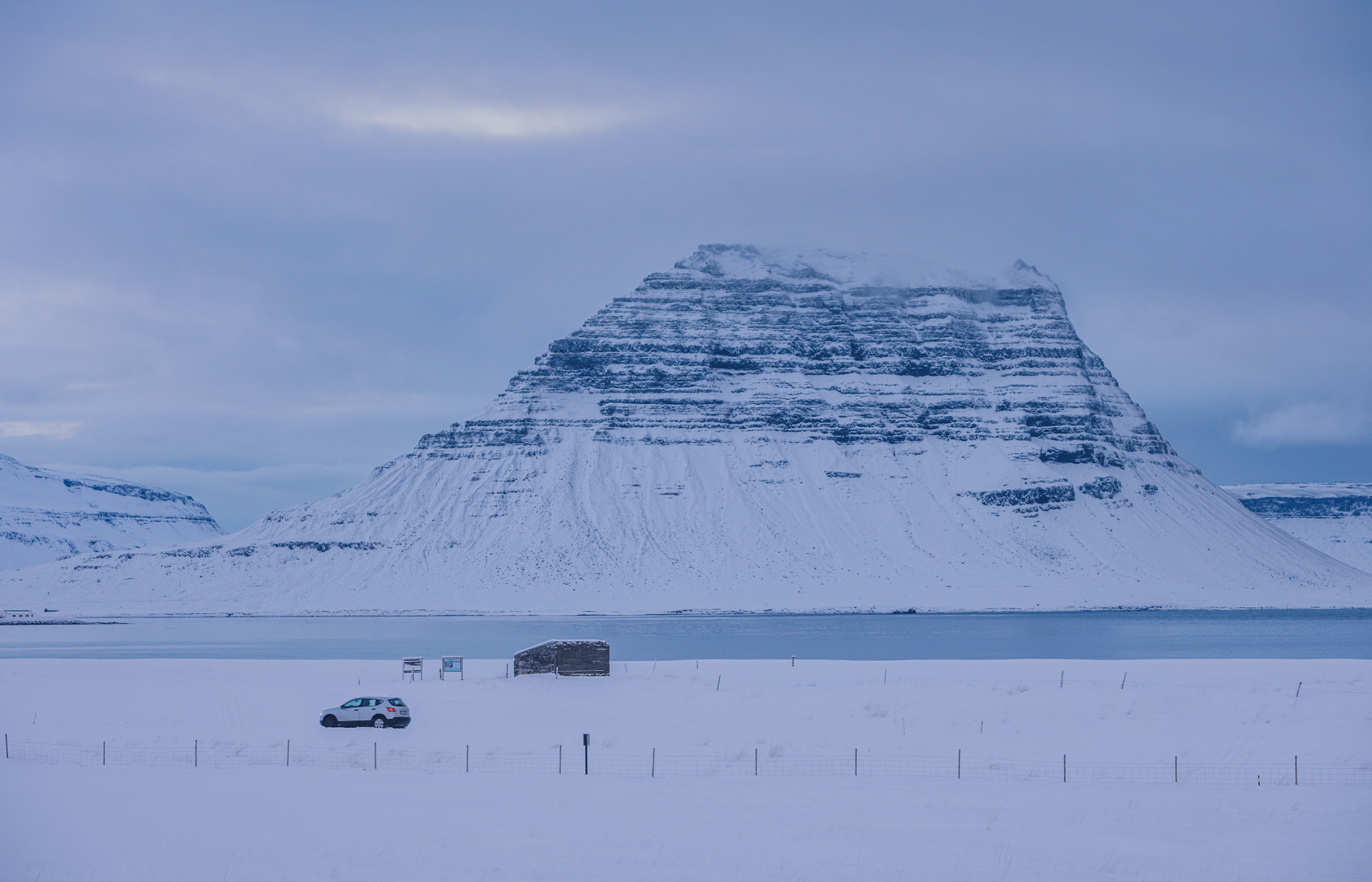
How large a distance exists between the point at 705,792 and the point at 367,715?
14.8 meters

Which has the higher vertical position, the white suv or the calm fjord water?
the white suv

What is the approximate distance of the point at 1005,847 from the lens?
22.5m

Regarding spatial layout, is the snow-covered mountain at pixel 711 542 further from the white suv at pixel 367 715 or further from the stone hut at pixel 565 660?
the white suv at pixel 367 715

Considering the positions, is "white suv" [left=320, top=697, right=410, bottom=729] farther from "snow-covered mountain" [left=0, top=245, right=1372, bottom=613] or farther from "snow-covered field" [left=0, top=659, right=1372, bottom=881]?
"snow-covered mountain" [left=0, top=245, right=1372, bottom=613]

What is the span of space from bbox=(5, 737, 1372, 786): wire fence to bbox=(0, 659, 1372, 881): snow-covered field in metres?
0.51

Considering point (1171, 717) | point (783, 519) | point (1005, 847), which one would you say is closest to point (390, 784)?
point (1005, 847)

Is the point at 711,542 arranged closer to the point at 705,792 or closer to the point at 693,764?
the point at 693,764

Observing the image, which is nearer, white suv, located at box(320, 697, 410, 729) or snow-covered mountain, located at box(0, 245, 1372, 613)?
white suv, located at box(320, 697, 410, 729)

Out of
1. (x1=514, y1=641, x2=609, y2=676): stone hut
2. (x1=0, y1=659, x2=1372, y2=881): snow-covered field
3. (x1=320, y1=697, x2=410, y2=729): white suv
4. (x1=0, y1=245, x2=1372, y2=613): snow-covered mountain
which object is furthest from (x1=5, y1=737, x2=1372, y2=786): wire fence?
(x1=0, y1=245, x2=1372, y2=613): snow-covered mountain

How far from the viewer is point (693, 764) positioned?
1266 inches

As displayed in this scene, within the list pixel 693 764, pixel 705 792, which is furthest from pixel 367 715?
pixel 705 792

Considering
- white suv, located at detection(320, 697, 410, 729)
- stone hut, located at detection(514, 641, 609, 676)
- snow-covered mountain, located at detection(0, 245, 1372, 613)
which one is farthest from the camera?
snow-covered mountain, located at detection(0, 245, 1372, 613)

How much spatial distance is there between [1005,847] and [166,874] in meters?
14.0

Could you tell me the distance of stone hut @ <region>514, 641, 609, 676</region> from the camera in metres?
51.1
